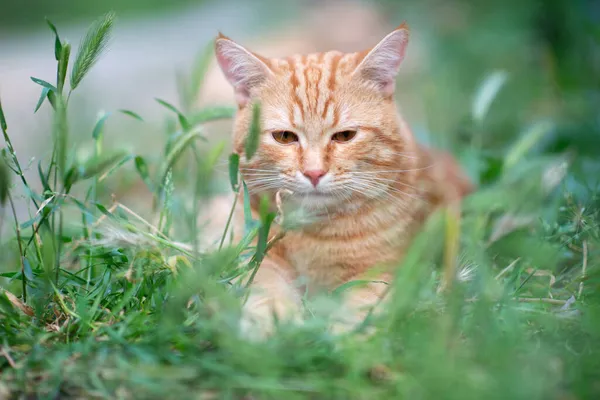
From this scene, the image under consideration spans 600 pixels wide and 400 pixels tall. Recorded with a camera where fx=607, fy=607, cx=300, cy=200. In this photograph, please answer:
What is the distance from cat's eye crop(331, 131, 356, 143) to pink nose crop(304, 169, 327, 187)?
7.6 inches

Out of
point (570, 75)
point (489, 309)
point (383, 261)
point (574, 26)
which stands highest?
point (574, 26)

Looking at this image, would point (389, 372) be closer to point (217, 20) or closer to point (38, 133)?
point (38, 133)

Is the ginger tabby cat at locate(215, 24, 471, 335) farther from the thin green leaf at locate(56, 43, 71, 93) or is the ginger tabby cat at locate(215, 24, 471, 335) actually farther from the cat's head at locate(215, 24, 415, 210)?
the thin green leaf at locate(56, 43, 71, 93)

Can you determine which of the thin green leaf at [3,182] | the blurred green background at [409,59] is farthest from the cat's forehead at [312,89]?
the thin green leaf at [3,182]

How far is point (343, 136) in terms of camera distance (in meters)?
2.22

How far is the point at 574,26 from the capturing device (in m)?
3.85

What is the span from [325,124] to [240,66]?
1.38 ft

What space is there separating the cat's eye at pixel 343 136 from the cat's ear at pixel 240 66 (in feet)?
1.17

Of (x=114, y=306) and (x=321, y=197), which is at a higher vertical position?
(x=321, y=197)

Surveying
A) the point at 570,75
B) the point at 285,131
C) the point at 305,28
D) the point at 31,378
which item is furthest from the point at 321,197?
the point at 305,28

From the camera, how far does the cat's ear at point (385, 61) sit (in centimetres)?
221

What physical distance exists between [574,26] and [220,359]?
11.1 ft

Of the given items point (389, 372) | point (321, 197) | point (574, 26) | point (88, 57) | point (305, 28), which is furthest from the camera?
point (305, 28)

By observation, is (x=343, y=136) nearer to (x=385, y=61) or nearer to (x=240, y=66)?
(x=385, y=61)
